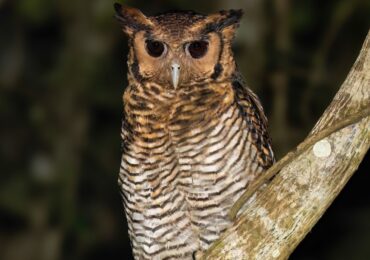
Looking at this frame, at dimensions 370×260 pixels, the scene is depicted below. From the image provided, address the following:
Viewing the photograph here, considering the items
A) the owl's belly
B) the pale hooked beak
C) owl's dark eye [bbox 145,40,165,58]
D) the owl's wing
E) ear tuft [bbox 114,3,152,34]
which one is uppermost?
ear tuft [bbox 114,3,152,34]

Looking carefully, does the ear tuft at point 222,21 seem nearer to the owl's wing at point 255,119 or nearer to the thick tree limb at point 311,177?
the owl's wing at point 255,119

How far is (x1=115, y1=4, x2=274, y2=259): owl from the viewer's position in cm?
348

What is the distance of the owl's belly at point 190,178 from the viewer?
11.3ft

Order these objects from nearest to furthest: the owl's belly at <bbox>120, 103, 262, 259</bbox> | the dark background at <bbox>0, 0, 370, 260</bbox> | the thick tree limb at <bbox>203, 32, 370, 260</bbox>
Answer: the thick tree limb at <bbox>203, 32, 370, 260</bbox>
the owl's belly at <bbox>120, 103, 262, 259</bbox>
the dark background at <bbox>0, 0, 370, 260</bbox>

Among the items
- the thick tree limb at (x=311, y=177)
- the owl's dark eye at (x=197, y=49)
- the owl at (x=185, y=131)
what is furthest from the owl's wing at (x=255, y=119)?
the thick tree limb at (x=311, y=177)

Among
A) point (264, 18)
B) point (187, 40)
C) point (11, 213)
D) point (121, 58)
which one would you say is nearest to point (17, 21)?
point (121, 58)

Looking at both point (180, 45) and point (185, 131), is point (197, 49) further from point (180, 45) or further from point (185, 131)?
point (185, 131)

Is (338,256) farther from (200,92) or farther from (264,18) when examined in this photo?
(200,92)

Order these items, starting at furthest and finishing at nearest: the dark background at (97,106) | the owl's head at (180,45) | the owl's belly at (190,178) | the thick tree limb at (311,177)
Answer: the dark background at (97,106) < the owl's head at (180,45) < the owl's belly at (190,178) < the thick tree limb at (311,177)

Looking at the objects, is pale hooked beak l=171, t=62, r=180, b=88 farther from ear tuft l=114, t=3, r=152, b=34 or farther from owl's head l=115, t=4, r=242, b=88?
ear tuft l=114, t=3, r=152, b=34

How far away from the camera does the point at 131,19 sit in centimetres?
364

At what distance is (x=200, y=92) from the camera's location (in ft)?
11.8

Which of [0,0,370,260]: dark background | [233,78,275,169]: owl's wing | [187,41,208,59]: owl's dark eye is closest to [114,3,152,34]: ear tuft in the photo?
[187,41,208,59]: owl's dark eye

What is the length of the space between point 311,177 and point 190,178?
0.75 metres
